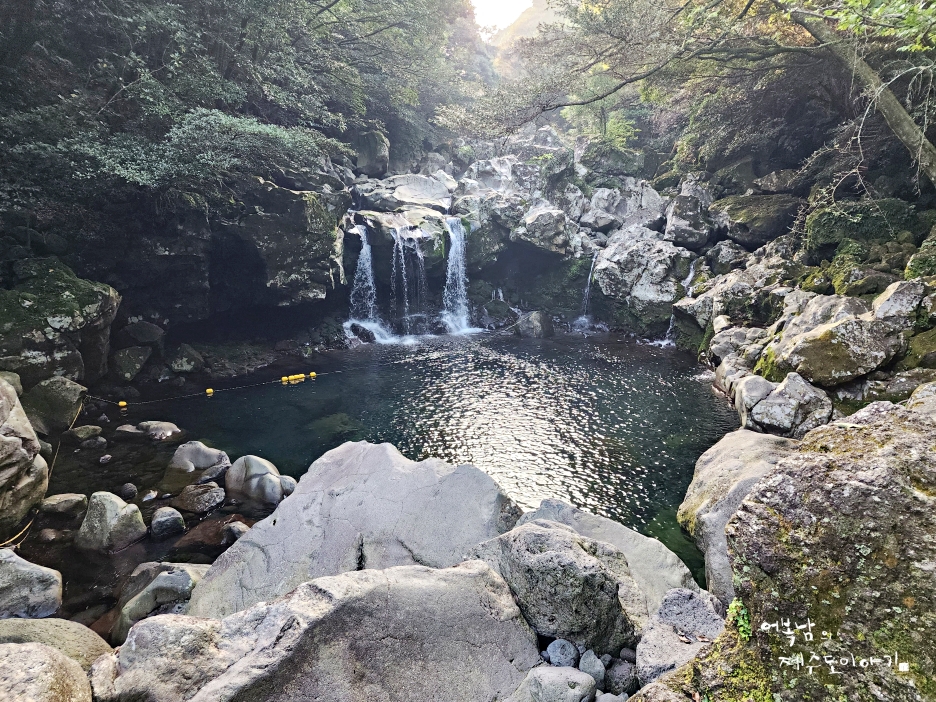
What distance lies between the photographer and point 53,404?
13.5m

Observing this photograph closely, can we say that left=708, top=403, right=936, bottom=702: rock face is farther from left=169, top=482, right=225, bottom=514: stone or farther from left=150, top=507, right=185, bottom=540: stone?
left=169, top=482, right=225, bottom=514: stone

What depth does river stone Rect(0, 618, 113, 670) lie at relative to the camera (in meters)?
5.78

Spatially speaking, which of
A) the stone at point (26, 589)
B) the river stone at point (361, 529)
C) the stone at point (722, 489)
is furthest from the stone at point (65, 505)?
the stone at point (722, 489)

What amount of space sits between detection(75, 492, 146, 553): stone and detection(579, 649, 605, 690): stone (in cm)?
986

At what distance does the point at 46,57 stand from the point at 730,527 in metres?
22.9

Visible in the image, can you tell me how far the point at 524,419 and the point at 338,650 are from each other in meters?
11.8

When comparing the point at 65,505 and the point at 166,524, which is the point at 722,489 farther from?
the point at 65,505

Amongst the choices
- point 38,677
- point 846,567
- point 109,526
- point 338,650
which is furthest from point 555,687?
point 109,526

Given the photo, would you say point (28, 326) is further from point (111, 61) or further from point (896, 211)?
point (896, 211)

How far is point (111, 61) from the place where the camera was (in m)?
16.2

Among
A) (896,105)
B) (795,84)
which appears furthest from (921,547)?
(795,84)

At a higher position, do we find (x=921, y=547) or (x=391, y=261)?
(x=391, y=261)

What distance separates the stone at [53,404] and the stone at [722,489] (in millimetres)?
17559

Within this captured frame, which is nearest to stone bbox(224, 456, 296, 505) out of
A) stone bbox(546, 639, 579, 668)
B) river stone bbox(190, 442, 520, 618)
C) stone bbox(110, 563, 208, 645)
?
stone bbox(110, 563, 208, 645)
